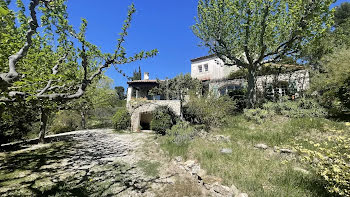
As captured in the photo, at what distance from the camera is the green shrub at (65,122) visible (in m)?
20.1

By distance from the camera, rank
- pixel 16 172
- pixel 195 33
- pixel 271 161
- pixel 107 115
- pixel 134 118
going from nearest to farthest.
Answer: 1. pixel 271 161
2. pixel 16 172
3. pixel 195 33
4. pixel 134 118
5. pixel 107 115

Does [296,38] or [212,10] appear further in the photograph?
[212,10]

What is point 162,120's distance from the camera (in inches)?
565

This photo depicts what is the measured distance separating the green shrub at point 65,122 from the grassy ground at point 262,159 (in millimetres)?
18135

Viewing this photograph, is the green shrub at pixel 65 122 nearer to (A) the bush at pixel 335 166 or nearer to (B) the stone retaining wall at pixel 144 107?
(B) the stone retaining wall at pixel 144 107

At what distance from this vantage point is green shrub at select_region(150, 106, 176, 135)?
553 inches

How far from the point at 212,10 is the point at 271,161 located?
40.6 feet

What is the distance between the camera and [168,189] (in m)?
5.18

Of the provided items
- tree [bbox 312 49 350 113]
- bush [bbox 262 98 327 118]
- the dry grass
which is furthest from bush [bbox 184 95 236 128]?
tree [bbox 312 49 350 113]

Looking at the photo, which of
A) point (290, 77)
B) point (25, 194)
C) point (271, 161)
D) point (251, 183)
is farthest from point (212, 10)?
point (25, 194)

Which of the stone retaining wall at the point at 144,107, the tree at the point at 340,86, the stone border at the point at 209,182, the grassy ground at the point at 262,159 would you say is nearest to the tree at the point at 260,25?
the tree at the point at 340,86

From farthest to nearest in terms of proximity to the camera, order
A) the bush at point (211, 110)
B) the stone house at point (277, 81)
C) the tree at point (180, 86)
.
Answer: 1. the tree at point (180, 86)
2. the stone house at point (277, 81)
3. the bush at point (211, 110)

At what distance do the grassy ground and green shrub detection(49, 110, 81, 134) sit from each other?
1813 centimetres

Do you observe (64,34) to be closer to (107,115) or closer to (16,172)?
(16,172)
